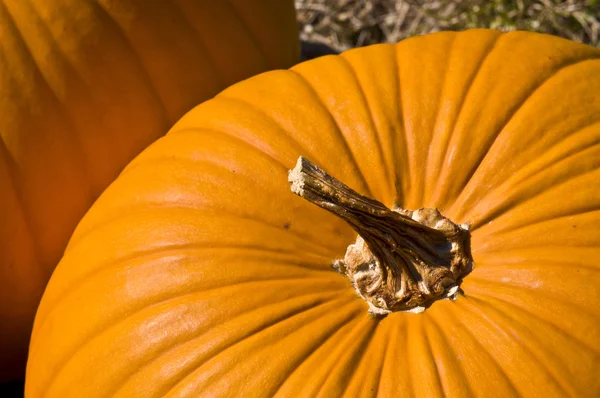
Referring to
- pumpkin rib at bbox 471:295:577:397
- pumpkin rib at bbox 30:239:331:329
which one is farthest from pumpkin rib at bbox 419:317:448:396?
pumpkin rib at bbox 30:239:331:329

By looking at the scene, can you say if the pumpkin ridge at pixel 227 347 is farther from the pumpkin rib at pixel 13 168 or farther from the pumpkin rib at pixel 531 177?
the pumpkin rib at pixel 13 168

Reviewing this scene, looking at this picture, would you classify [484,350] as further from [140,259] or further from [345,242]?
[140,259]

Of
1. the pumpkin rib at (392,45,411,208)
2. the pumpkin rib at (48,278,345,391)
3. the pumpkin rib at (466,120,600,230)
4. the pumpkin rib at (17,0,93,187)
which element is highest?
the pumpkin rib at (17,0,93,187)

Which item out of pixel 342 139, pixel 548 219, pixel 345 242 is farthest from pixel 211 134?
pixel 548 219

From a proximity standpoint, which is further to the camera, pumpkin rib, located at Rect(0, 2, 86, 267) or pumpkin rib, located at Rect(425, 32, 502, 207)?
pumpkin rib, located at Rect(0, 2, 86, 267)

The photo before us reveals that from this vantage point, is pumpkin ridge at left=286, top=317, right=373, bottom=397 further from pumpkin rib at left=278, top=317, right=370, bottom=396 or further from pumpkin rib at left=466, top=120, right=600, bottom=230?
pumpkin rib at left=466, top=120, right=600, bottom=230

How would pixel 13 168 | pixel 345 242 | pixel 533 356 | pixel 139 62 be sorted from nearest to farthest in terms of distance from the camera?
1. pixel 533 356
2. pixel 345 242
3. pixel 13 168
4. pixel 139 62
